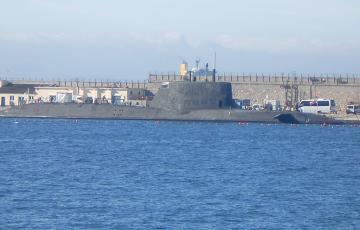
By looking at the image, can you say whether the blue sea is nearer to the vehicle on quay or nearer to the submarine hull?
the submarine hull

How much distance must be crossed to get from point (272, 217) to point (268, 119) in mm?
50120

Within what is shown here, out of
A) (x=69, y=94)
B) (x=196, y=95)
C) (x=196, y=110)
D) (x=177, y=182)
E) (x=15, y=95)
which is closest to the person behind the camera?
(x=177, y=182)

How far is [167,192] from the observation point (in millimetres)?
30125

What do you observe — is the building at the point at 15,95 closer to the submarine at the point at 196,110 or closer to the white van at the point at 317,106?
the submarine at the point at 196,110

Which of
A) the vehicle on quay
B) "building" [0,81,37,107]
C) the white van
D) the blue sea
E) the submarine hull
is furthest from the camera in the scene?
"building" [0,81,37,107]

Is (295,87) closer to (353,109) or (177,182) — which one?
(353,109)

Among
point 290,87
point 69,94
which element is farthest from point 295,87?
point 69,94

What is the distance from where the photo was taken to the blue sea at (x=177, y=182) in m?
25.6

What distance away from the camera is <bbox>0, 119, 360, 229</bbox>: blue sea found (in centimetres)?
2556

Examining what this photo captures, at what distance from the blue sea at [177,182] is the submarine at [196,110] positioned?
50.2ft

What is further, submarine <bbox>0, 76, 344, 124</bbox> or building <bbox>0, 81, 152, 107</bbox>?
building <bbox>0, 81, 152, 107</bbox>

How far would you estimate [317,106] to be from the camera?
289 feet

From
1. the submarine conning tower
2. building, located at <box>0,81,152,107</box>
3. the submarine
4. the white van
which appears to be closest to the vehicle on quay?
the white van

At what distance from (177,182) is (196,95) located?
138 ft
